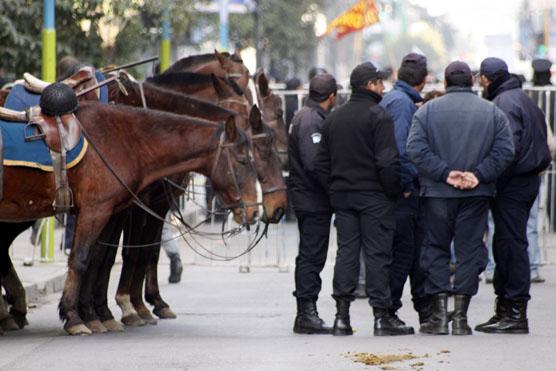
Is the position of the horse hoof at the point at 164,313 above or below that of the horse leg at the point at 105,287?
below

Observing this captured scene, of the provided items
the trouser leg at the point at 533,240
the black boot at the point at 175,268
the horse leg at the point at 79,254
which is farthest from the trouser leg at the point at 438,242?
the black boot at the point at 175,268

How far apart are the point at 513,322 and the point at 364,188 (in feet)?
5.25

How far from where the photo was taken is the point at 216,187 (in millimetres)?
12258

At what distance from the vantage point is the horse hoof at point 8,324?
12641mm

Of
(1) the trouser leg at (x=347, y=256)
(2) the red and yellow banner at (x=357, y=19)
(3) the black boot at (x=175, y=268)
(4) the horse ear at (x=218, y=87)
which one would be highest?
(2) the red and yellow banner at (x=357, y=19)

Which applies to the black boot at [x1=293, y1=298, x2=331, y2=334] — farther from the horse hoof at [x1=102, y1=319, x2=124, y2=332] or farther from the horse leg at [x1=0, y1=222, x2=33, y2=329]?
the horse leg at [x1=0, y1=222, x2=33, y2=329]

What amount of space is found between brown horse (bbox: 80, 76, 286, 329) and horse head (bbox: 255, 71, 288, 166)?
2.48 metres

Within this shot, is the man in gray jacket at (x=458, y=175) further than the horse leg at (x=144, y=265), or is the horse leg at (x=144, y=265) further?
the horse leg at (x=144, y=265)

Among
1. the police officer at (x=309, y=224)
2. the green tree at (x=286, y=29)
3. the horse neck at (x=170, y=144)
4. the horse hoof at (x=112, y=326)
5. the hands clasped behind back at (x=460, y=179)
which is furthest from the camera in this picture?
the green tree at (x=286, y=29)

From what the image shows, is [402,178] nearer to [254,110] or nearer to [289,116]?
[254,110]

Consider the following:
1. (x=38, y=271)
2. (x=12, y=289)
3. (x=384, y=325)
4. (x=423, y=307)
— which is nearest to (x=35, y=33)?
(x=38, y=271)

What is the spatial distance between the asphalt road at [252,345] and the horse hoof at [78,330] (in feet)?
0.26

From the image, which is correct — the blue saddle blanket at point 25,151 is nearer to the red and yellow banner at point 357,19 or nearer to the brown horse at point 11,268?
the brown horse at point 11,268

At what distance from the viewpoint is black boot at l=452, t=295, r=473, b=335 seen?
11742mm
